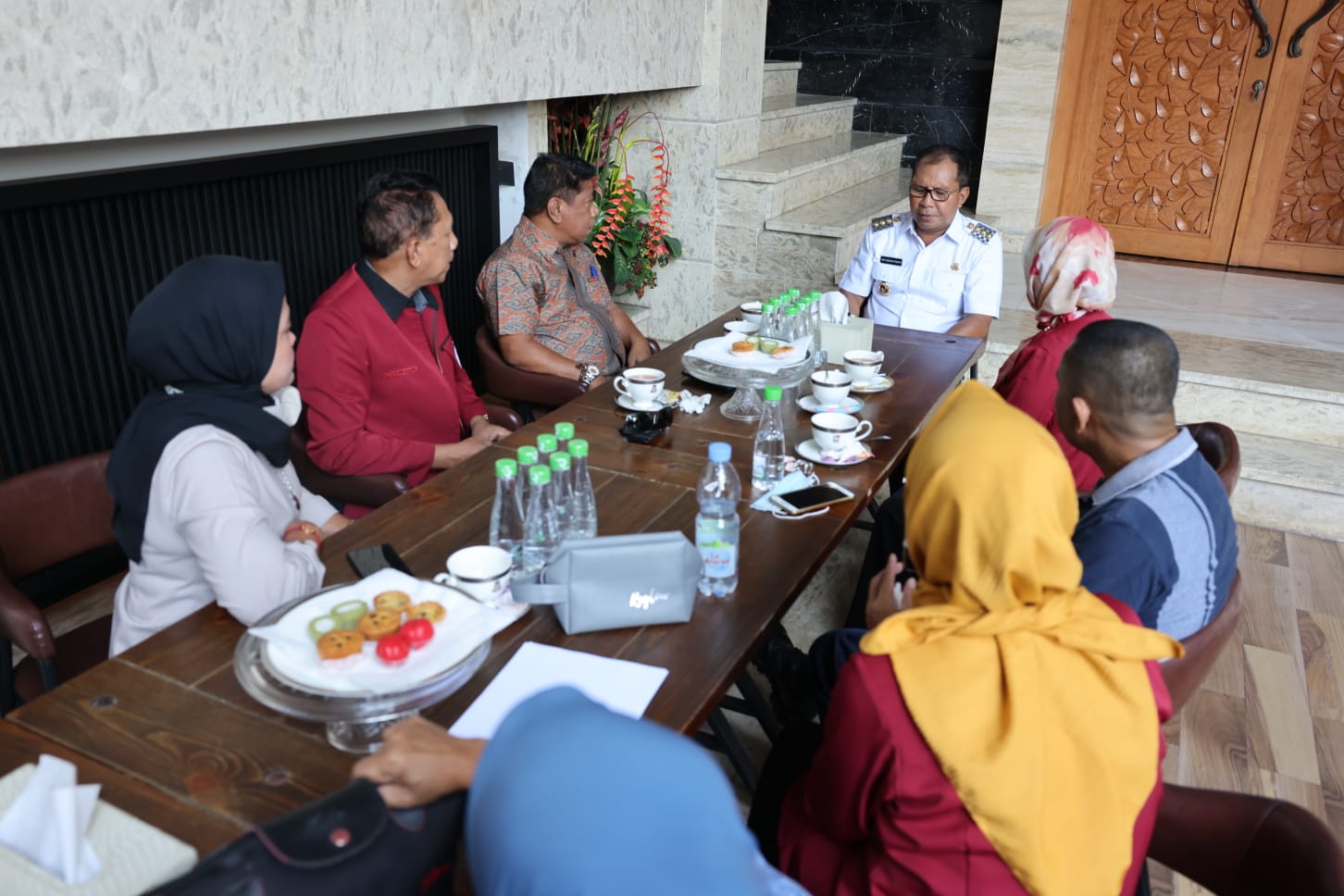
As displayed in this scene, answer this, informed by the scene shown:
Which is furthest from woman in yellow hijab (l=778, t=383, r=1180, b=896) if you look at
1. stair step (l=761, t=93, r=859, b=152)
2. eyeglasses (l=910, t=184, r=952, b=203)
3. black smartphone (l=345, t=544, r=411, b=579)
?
stair step (l=761, t=93, r=859, b=152)

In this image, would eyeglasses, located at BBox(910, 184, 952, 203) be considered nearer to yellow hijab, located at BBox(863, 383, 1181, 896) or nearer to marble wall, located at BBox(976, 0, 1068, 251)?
yellow hijab, located at BBox(863, 383, 1181, 896)

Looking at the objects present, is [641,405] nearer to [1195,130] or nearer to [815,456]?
[815,456]

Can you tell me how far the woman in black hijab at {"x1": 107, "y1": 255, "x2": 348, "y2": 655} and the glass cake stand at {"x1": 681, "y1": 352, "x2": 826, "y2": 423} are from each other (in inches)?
41.1

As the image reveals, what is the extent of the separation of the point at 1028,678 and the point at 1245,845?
0.30 metres

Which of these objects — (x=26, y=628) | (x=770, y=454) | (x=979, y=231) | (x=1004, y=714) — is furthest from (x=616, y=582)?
(x=979, y=231)

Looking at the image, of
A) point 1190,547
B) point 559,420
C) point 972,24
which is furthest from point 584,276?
point 972,24

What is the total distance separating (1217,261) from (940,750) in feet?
18.4

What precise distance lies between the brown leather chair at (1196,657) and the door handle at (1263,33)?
494cm

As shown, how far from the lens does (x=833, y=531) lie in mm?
1768

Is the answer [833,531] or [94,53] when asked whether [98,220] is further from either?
[833,531]

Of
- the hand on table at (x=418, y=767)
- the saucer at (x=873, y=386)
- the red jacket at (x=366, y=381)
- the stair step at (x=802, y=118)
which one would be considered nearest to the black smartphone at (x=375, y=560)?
the hand on table at (x=418, y=767)

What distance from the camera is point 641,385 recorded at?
90.2 inches

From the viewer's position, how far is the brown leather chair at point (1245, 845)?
1.01 meters

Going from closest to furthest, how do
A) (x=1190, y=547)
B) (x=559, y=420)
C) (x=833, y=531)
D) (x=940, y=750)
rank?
(x=940, y=750), (x=1190, y=547), (x=833, y=531), (x=559, y=420)
